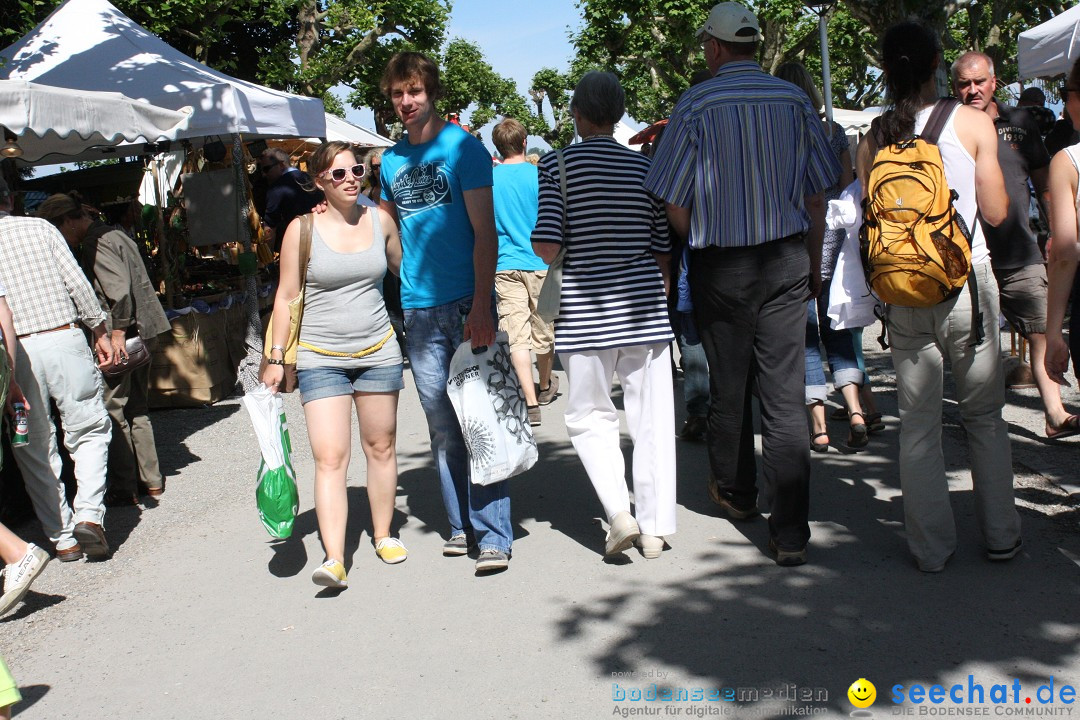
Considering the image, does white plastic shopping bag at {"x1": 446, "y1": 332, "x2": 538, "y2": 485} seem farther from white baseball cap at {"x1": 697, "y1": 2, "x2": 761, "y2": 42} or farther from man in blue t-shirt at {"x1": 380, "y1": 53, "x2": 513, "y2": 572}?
white baseball cap at {"x1": 697, "y1": 2, "x2": 761, "y2": 42}

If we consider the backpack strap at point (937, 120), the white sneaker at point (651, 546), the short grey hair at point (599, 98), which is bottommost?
the white sneaker at point (651, 546)

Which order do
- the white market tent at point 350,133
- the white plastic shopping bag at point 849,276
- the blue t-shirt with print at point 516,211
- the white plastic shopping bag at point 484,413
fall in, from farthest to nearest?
1. the white market tent at point 350,133
2. the blue t-shirt with print at point 516,211
3. the white plastic shopping bag at point 849,276
4. the white plastic shopping bag at point 484,413

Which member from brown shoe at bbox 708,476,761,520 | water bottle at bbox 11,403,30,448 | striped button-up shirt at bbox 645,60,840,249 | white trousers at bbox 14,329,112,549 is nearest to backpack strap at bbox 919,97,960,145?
striped button-up shirt at bbox 645,60,840,249

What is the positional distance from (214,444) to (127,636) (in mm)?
3782

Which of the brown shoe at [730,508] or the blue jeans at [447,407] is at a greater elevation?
the blue jeans at [447,407]

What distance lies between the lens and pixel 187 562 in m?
5.18

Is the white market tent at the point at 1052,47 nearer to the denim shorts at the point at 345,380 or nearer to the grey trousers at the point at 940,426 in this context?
the grey trousers at the point at 940,426

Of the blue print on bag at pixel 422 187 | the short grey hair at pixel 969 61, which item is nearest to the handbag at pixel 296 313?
the blue print on bag at pixel 422 187

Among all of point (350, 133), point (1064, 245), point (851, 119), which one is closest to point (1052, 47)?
point (1064, 245)

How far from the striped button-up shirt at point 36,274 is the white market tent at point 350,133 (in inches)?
483

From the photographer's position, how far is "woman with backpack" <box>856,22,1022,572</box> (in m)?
3.98

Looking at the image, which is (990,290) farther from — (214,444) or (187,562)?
(214,444)

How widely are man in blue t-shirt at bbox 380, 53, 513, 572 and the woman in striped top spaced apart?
0.30 meters

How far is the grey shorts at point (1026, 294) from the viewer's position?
592cm
